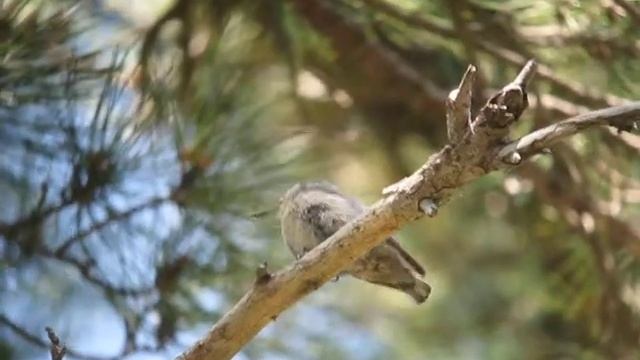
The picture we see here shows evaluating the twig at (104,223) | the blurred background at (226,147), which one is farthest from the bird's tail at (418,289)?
the twig at (104,223)

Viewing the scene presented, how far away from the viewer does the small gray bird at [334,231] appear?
655mm

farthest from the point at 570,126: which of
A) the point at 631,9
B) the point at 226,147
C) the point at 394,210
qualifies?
the point at 226,147

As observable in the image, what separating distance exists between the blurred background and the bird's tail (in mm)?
188

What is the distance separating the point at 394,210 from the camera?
0.61 m

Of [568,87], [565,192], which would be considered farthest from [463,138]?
[565,192]

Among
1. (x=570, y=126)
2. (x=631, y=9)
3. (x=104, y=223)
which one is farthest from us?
(x=104, y=223)

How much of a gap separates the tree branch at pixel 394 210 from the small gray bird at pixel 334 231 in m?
0.03

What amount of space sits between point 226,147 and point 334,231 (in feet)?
0.99

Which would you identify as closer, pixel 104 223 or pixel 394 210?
pixel 394 210

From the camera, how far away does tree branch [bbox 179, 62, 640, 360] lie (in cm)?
58

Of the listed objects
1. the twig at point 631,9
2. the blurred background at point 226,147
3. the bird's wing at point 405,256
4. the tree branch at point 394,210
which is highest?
the blurred background at point 226,147

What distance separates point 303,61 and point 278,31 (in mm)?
92

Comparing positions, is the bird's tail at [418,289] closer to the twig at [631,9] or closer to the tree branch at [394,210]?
the tree branch at [394,210]

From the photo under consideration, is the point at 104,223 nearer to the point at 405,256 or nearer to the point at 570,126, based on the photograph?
the point at 405,256
